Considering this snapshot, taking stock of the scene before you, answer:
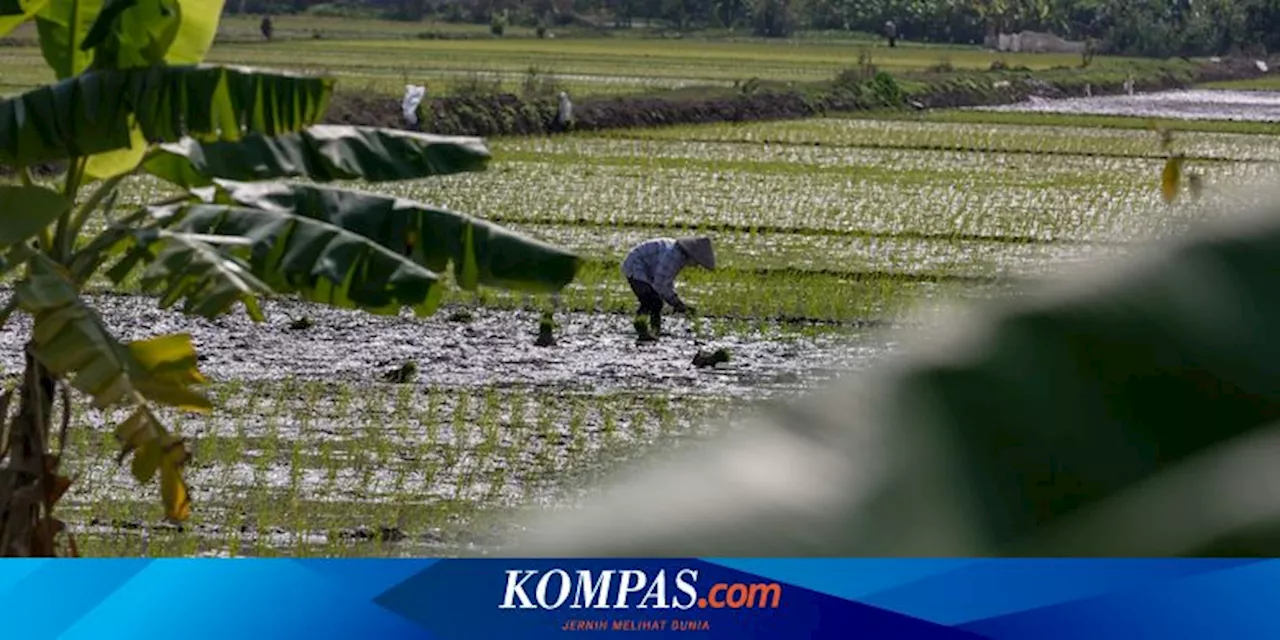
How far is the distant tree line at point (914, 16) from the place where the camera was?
39.9 m

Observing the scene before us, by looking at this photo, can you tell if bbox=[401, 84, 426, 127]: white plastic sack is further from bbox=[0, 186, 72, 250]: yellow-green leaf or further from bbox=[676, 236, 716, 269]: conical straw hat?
bbox=[0, 186, 72, 250]: yellow-green leaf

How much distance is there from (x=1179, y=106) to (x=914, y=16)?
22.2 meters

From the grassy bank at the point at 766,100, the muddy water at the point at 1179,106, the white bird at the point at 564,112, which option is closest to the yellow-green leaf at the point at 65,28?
the grassy bank at the point at 766,100

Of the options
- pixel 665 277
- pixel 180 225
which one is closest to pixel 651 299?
pixel 665 277

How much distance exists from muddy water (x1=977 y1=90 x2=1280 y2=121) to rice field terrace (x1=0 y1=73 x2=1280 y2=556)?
721 cm

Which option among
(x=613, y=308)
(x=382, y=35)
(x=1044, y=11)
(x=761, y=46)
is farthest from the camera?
(x=1044, y=11)

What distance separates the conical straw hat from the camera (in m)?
8.18

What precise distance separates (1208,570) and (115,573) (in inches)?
11.2

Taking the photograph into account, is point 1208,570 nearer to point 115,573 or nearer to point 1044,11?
point 115,573

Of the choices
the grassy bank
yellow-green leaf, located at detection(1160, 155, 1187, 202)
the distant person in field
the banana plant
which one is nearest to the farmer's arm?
the distant person in field

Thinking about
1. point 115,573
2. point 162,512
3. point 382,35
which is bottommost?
point 162,512

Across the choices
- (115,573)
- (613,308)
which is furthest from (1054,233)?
(115,573)

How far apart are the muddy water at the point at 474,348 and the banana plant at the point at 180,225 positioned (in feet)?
11.9

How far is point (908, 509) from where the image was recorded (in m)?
0.27
